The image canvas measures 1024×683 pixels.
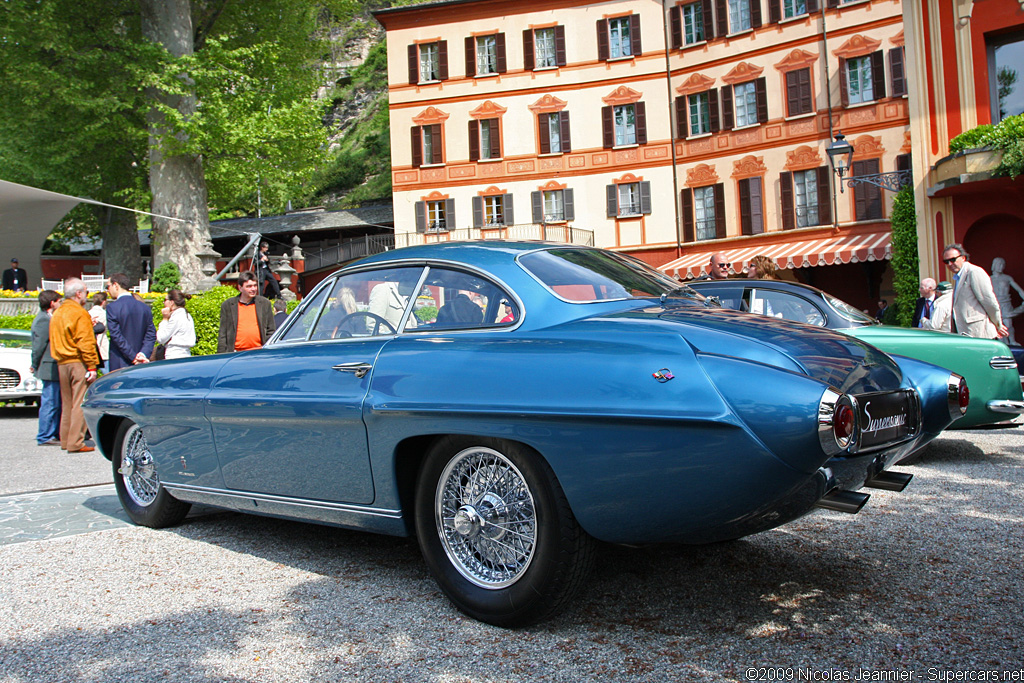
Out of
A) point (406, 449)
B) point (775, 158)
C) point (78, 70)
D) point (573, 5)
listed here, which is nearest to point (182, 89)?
point (78, 70)

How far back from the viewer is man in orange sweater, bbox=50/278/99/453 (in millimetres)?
9164

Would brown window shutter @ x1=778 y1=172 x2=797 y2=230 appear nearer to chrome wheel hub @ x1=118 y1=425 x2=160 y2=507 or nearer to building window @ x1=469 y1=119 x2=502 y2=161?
building window @ x1=469 y1=119 x2=502 y2=161

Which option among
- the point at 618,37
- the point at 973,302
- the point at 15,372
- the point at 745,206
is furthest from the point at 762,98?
the point at 15,372

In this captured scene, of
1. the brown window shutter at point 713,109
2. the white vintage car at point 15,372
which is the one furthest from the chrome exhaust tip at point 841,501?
the brown window shutter at point 713,109

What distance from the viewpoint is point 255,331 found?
8.91 m

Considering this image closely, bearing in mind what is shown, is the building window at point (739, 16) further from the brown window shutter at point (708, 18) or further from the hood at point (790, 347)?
the hood at point (790, 347)

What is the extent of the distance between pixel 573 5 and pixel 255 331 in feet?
90.2

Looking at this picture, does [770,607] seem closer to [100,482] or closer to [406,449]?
[406,449]

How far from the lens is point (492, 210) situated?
33625 millimetres

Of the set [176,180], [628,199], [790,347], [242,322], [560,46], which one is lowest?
[790,347]

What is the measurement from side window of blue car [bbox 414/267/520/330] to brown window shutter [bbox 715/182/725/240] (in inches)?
1084

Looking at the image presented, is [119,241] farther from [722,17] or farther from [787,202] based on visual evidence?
[787,202]

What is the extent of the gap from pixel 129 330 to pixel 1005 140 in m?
14.7

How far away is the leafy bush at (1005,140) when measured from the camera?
14680mm
